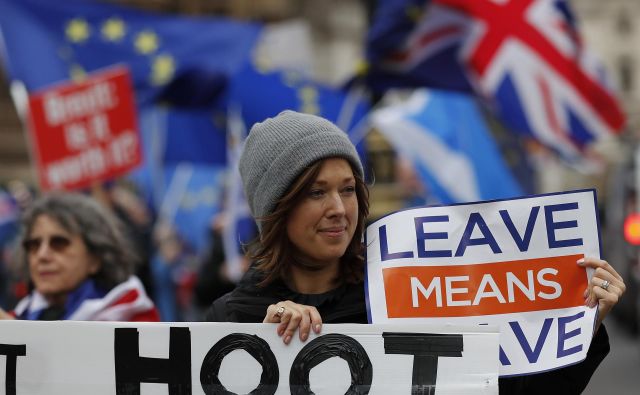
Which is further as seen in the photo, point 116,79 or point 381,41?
point 381,41

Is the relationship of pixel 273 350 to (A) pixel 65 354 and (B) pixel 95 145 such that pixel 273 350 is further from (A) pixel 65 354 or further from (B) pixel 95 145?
(B) pixel 95 145

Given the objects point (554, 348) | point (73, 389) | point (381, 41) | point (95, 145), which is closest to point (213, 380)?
point (73, 389)

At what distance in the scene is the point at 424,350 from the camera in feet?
9.88

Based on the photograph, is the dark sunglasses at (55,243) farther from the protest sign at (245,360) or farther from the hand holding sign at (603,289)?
the hand holding sign at (603,289)

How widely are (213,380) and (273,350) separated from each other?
0.62 feet

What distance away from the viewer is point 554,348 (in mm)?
2957

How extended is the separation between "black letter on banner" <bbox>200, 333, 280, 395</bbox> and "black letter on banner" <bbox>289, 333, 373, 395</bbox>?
6cm

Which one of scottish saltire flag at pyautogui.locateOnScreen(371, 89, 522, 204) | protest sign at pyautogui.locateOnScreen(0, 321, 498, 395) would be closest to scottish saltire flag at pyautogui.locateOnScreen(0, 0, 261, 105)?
scottish saltire flag at pyautogui.locateOnScreen(371, 89, 522, 204)

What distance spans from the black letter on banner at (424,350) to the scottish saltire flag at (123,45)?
7.57 metres

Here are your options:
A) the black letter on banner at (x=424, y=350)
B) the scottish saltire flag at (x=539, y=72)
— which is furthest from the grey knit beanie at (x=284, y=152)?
the scottish saltire flag at (x=539, y=72)

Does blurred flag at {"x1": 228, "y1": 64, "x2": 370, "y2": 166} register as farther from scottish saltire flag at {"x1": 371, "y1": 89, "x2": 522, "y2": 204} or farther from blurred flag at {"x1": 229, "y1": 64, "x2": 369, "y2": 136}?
scottish saltire flag at {"x1": 371, "y1": 89, "x2": 522, "y2": 204}

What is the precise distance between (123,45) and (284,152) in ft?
28.5

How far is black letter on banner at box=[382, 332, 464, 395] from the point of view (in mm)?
2992

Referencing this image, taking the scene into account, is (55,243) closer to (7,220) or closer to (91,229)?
(91,229)
